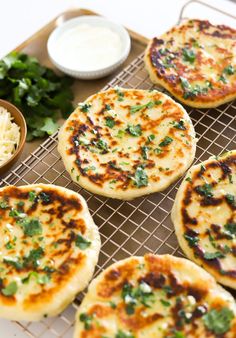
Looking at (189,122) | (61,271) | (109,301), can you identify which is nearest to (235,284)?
(109,301)

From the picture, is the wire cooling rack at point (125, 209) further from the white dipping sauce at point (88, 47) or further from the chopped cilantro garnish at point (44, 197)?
the white dipping sauce at point (88, 47)

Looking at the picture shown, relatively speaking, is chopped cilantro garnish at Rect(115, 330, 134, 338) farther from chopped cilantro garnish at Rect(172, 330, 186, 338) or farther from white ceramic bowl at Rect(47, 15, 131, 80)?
white ceramic bowl at Rect(47, 15, 131, 80)

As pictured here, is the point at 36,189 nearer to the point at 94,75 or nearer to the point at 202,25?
the point at 94,75

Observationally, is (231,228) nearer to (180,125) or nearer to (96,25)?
(180,125)

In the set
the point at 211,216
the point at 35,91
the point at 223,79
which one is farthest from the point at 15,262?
the point at 223,79

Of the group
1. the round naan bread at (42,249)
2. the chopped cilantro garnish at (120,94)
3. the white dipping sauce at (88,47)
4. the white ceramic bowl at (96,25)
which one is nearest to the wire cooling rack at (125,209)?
the round naan bread at (42,249)
